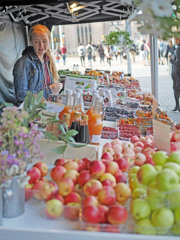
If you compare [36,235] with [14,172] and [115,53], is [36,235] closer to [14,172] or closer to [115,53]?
[14,172]

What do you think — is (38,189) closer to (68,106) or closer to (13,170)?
(13,170)

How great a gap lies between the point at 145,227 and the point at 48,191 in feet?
1.35

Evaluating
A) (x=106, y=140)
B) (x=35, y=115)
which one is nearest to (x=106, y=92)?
(x=106, y=140)

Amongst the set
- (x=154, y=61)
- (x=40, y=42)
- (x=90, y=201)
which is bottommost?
(x=90, y=201)

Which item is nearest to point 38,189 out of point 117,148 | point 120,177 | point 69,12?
point 120,177

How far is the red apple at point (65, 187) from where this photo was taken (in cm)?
129

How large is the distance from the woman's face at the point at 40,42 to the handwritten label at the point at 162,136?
2219 millimetres

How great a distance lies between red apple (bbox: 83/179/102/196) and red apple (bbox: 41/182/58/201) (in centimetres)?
13

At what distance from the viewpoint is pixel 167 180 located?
1.15 meters

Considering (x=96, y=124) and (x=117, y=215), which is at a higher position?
(x=96, y=124)

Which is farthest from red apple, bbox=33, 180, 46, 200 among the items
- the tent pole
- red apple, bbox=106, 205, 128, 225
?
the tent pole

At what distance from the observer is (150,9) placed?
3.92 ft

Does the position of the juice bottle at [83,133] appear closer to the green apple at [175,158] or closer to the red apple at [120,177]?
the red apple at [120,177]

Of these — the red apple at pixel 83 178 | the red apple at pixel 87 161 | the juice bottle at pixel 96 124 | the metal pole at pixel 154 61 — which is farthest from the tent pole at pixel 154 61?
the red apple at pixel 83 178
